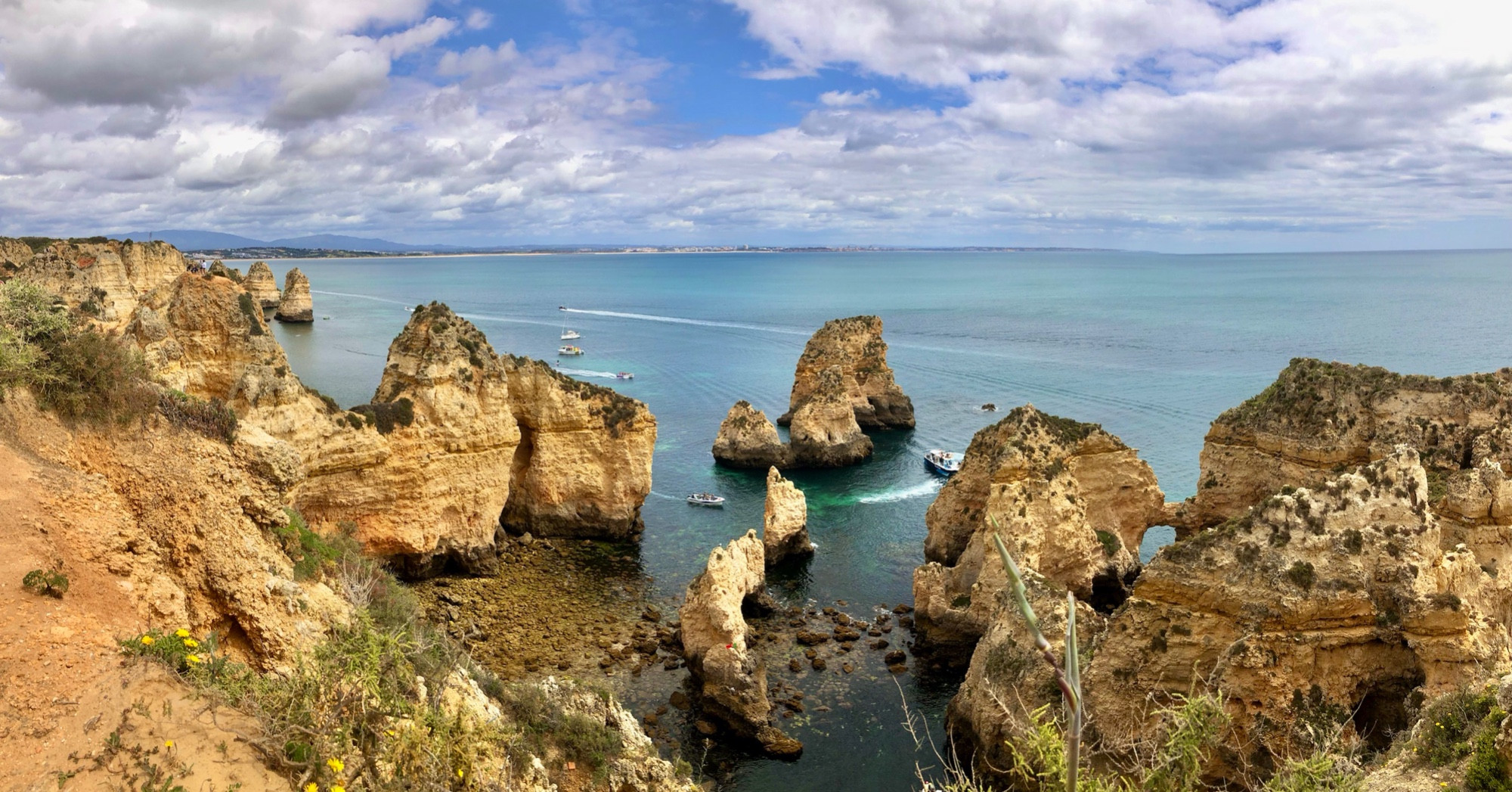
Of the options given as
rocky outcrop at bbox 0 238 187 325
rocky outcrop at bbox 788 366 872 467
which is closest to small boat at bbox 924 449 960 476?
rocky outcrop at bbox 788 366 872 467

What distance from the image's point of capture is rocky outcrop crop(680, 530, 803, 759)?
24578mm

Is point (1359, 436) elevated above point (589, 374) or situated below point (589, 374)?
above

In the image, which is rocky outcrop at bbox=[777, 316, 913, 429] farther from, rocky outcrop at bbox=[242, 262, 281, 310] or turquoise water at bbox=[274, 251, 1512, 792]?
rocky outcrop at bbox=[242, 262, 281, 310]

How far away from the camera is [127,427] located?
13977 mm

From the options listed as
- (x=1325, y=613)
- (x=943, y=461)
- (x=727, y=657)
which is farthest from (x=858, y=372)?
(x=1325, y=613)

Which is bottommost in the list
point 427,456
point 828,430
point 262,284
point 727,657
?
point 727,657

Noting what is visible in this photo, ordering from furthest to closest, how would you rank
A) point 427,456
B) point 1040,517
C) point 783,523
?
point 783,523
point 427,456
point 1040,517

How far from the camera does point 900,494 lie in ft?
172

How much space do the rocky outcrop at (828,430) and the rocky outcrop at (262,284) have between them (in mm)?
90611

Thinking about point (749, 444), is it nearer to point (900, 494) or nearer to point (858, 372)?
point (900, 494)

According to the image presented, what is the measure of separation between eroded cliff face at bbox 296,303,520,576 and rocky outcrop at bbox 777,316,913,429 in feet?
101

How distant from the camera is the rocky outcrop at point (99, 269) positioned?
50.4m

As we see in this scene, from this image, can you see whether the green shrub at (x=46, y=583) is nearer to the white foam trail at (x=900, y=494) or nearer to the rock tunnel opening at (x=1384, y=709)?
the rock tunnel opening at (x=1384, y=709)

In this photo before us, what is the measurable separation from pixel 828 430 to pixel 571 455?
24372 mm
